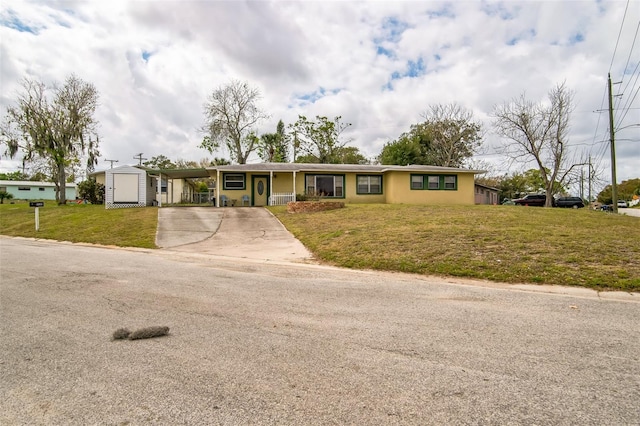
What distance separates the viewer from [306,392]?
255 cm

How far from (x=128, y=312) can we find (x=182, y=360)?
5.72ft

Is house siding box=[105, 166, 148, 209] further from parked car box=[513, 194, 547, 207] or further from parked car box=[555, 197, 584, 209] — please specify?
parked car box=[555, 197, 584, 209]

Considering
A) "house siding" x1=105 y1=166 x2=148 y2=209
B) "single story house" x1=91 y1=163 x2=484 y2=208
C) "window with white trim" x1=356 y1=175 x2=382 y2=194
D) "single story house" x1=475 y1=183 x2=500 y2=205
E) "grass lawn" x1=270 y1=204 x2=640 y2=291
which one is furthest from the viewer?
"single story house" x1=475 y1=183 x2=500 y2=205

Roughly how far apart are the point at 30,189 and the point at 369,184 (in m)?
48.4

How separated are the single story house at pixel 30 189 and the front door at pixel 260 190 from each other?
34012mm

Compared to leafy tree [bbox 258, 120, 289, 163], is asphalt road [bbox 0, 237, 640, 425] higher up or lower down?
lower down

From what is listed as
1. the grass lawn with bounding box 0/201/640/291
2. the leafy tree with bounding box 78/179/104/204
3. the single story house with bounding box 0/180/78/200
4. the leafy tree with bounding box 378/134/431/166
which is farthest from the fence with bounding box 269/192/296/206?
the single story house with bounding box 0/180/78/200

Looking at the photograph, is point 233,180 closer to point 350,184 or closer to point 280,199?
point 280,199

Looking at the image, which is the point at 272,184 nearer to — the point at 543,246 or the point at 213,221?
the point at 213,221

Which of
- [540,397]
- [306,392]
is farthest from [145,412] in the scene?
[540,397]

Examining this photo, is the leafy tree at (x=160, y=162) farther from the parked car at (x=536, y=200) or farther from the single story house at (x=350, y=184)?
the parked car at (x=536, y=200)

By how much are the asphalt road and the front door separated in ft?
62.5

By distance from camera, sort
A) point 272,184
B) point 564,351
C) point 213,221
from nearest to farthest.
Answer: point 564,351 → point 213,221 → point 272,184

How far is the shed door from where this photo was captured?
22.8 m
